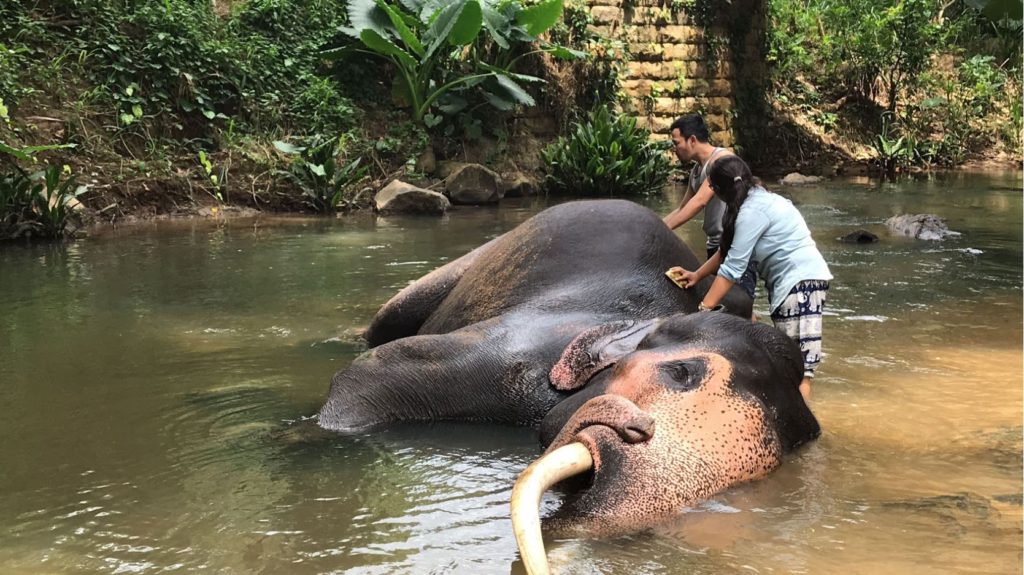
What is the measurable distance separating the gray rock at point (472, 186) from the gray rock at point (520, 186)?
2.67ft

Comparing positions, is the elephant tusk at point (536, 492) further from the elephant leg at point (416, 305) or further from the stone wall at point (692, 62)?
the stone wall at point (692, 62)

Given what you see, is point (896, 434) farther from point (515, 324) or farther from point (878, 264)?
point (878, 264)

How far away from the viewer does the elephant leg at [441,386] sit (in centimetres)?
434

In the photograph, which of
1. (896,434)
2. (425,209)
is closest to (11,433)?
(896,434)

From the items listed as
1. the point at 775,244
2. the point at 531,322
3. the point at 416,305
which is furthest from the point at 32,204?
the point at 775,244

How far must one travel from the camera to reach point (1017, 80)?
77.3 feet

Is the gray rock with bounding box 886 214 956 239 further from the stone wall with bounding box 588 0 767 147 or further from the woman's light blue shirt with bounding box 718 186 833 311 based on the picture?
the stone wall with bounding box 588 0 767 147

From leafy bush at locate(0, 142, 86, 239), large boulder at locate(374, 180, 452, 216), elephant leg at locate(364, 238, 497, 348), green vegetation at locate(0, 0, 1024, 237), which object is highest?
green vegetation at locate(0, 0, 1024, 237)

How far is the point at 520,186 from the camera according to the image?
51.8ft

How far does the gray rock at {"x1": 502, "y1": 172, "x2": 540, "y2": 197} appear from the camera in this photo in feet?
51.6

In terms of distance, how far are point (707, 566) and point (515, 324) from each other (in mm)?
1821

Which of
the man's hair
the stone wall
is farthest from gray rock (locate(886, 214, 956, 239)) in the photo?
the stone wall

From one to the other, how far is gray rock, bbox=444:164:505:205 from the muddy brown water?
671 cm

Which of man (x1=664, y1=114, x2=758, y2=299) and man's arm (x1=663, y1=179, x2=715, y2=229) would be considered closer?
man (x1=664, y1=114, x2=758, y2=299)
